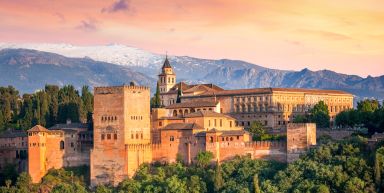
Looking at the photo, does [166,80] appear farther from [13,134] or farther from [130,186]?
[130,186]

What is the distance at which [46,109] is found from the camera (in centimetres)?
8038

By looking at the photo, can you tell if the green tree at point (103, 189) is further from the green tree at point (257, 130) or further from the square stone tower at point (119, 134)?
the green tree at point (257, 130)

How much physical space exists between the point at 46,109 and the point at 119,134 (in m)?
18.8

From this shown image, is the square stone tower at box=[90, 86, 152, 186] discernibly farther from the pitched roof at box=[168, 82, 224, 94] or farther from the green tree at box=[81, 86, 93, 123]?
the pitched roof at box=[168, 82, 224, 94]

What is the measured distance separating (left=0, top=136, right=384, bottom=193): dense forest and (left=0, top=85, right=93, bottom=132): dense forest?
13.4 metres

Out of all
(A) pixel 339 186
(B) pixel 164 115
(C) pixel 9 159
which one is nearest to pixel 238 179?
(A) pixel 339 186

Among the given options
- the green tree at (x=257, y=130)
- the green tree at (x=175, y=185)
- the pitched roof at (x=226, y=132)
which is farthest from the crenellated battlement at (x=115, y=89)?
the green tree at (x=257, y=130)

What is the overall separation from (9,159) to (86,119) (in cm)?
1107

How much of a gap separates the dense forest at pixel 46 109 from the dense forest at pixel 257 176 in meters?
13.4

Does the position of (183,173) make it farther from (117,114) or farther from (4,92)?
(4,92)

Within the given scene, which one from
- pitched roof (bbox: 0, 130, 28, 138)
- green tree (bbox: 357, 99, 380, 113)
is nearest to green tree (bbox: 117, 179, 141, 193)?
pitched roof (bbox: 0, 130, 28, 138)

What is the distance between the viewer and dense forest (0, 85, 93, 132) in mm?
79312

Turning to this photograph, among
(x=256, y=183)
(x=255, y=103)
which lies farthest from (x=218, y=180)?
(x=255, y=103)

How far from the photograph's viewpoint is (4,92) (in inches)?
3533
